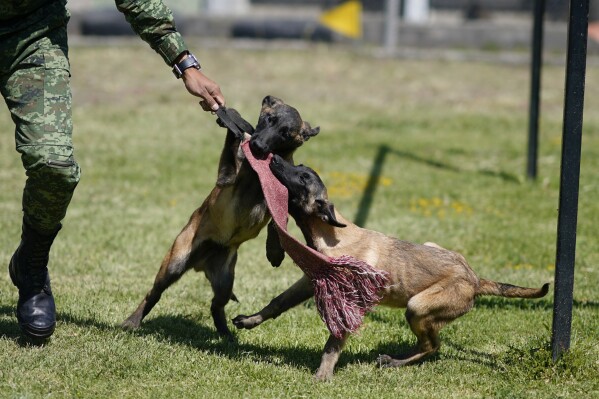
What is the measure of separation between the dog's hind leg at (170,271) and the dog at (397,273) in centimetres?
70

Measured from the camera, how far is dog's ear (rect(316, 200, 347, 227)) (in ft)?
16.6

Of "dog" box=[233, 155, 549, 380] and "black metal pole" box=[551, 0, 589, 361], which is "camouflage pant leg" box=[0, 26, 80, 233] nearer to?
"dog" box=[233, 155, 549, 380]

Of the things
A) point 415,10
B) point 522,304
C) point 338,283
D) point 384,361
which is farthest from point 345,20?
point 338,283

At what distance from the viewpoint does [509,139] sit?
13.6 m

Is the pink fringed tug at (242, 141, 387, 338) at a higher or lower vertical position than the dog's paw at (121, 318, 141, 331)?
higher

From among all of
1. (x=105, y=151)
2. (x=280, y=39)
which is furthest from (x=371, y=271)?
(x=280, y=39)

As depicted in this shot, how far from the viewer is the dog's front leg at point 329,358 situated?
16.3 feet

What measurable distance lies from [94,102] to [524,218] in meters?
8.58

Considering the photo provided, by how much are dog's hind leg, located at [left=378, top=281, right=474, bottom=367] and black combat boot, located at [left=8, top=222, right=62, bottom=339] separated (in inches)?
79.4

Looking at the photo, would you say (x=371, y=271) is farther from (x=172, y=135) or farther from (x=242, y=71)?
(x=242, y=71)

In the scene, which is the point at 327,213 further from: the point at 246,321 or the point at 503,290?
the point at 503,290

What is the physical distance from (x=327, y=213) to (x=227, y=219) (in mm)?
928

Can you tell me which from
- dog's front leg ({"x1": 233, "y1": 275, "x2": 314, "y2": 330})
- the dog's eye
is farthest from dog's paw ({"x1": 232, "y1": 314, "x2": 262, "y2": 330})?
the dog's eye

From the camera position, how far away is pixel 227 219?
19.0 ft
